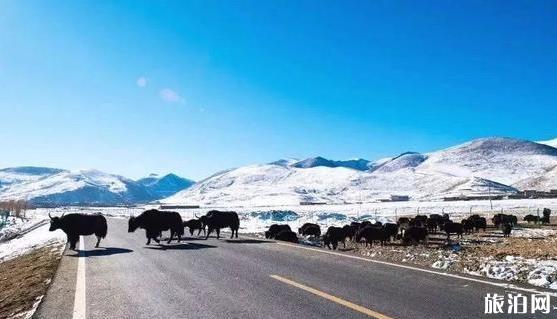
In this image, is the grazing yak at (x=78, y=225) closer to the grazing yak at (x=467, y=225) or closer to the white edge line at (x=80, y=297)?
the white edge line at (x=80, y=297)

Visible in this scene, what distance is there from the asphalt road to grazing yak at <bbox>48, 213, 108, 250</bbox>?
8720 millimetres

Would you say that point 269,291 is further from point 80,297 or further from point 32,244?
point 32,244

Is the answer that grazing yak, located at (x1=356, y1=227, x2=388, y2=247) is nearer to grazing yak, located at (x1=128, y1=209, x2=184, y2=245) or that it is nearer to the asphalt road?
grazing yak, located at (x1=128, y1=209, x2=184, y2=245)

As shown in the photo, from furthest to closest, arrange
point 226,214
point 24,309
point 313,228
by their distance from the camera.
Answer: point 313,228 < point 226,214 < point 24,309

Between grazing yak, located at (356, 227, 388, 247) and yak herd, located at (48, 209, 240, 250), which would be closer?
yak herd, located at (48, 209, 240, 250)

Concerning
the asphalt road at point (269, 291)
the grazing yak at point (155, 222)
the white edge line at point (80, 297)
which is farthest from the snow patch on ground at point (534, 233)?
the white edge line at point (80, 297)

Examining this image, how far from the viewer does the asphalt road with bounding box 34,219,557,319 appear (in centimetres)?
696

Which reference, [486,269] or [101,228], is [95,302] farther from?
[101,228]

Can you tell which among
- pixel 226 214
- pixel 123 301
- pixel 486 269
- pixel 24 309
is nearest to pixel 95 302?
pixel 123 301

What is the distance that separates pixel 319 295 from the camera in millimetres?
7949

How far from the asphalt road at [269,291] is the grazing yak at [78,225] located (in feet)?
28.6

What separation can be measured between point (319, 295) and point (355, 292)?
2.25 feet

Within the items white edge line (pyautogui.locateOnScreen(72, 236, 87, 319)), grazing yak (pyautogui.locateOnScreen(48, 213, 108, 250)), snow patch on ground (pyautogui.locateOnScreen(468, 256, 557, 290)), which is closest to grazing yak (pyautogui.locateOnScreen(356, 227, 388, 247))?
grazing yak (pyautogui.locateOnScreen(48, 213, 108, 250))

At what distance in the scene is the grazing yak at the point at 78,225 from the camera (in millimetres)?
20797
